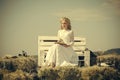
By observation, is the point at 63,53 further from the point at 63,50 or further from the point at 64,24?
the point at 64,24

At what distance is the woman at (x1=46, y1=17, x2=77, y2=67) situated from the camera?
13.4 feet

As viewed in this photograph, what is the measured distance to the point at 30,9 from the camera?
14.4ft

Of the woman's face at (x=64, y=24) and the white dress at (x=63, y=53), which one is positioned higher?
the woman's face at (x=64, y=24)

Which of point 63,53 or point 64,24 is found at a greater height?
point 64,24

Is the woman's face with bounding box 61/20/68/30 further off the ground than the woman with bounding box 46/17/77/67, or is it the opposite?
the woman's face with bounding box 61/20/68/30

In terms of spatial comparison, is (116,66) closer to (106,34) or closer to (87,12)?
(106,34)

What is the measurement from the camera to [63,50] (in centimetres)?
411

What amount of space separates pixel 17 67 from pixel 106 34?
1.19m

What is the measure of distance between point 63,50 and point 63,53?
0.11 feet

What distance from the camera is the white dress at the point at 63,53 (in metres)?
4.07

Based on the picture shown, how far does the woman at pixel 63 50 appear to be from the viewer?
4.07 meters

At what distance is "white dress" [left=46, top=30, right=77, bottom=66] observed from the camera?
4.07 metres

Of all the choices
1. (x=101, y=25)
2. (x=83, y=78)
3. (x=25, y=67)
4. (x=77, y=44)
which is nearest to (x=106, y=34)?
(x=101, y=25)

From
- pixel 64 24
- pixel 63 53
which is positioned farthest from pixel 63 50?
pixel 64 24
